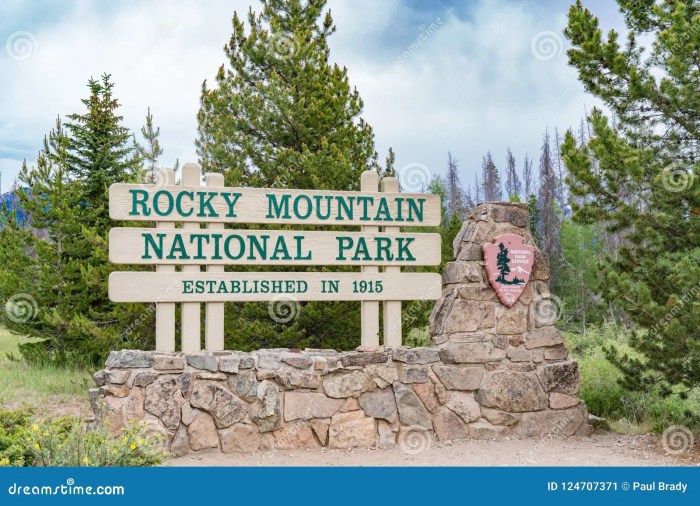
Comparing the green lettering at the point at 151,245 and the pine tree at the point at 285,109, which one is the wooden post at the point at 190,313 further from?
the pine tree at the point at 285,109

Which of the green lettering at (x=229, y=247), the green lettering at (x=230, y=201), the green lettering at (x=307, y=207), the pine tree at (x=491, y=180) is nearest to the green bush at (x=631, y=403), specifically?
the green lettering at (x=307, y=207)

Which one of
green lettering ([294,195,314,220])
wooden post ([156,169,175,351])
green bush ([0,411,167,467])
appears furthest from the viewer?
green lettering ([294,195,314,220])

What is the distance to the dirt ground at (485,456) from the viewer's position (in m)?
6.59

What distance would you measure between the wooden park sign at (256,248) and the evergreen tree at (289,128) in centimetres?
208

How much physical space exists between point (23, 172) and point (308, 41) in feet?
19.7

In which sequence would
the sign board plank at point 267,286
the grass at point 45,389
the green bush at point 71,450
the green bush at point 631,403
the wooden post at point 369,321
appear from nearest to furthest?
the green bush at point 71,450 < the sign board plank at point 267,286 < the wooden post at point 369,321 < the green bush at point 631,403 < the grass at point 45,389

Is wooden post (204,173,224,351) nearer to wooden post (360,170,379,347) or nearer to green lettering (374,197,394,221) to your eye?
wooden post (360,170,379,347)

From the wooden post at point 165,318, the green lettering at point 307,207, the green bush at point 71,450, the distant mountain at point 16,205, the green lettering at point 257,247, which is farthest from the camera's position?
the distant mountain at point 16,205

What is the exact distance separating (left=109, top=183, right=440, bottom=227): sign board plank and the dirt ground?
252cm

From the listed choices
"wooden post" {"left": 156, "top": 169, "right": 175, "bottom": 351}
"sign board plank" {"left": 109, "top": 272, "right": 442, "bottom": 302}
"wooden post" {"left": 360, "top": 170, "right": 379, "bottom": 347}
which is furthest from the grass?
"wooden post" {"left": 360, "top": 170, "right": 379, "bottom": 347}

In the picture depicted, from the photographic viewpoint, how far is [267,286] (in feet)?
23.9

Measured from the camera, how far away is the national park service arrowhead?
7738 millimetres

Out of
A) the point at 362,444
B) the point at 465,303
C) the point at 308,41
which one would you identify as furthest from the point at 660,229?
the point at 308,41

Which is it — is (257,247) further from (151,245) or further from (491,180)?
(491,180)
